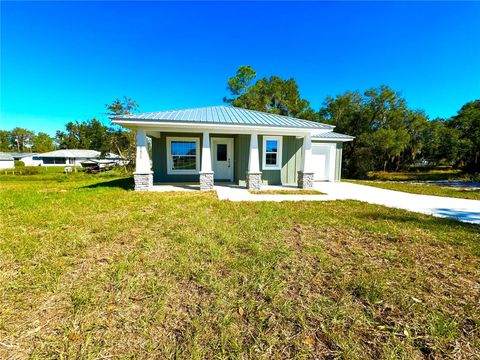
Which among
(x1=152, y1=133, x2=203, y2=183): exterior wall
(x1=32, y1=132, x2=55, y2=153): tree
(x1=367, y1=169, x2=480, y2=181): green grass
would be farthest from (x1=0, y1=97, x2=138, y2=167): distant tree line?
(x1=367, y1=169, x2=480, y2=181): green grass

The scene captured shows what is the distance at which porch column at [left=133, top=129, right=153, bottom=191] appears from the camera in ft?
27.3

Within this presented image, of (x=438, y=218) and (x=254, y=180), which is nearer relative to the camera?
(x=438, y=218)

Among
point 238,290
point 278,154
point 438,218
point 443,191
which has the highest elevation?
point 278,154

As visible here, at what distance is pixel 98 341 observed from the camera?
1.73 m

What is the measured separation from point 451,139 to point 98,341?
1112 inches

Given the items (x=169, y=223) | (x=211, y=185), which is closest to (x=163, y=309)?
(x=169, y=223)

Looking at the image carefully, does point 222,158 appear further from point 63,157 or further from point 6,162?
point 6,162

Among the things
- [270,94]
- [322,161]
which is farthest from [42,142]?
[322,161]

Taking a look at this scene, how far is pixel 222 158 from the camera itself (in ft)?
36.7

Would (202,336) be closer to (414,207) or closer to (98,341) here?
(98,341)

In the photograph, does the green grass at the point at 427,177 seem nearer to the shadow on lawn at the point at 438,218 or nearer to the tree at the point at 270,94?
the tree at the point at 270,94

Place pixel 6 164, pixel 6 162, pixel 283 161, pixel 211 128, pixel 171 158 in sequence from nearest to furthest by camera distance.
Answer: pixel 211 128, pixel 283 161, pixel 171 158, pixel 6 164, pixel 6 162

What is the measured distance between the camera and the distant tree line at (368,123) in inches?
761

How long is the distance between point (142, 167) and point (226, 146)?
168 inches
